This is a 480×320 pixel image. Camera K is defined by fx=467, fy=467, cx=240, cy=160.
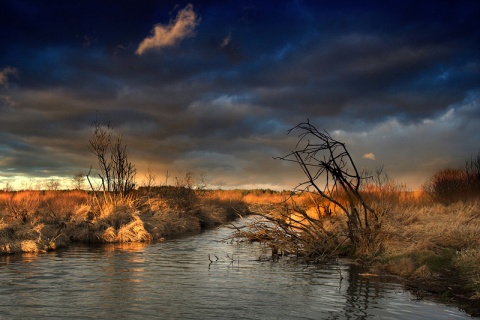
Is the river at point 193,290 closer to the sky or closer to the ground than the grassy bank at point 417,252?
closer to the ground

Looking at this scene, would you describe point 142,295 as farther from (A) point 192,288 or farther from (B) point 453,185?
(B) point 453,185

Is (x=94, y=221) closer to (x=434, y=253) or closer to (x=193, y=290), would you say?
(x=193, y=290)

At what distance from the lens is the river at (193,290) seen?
829 cm

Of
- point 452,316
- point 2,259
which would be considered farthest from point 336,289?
point 2,259

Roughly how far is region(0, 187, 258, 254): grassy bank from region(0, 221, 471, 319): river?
2.15 m

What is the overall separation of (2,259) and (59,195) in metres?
16.5

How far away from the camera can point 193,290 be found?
1009cm

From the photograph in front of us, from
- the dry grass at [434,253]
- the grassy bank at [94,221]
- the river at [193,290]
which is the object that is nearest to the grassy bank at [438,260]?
the dry grass at [434,253]

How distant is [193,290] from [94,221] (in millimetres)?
12748

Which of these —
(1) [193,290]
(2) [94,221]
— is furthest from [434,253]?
(2) [94,221]

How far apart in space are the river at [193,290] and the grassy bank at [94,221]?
215 centimetres

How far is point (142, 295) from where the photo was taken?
9.57m

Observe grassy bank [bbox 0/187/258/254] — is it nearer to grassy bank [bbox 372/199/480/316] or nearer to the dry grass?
the dry grass

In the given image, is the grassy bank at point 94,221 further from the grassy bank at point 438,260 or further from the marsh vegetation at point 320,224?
the grassy bank at point 438,260
